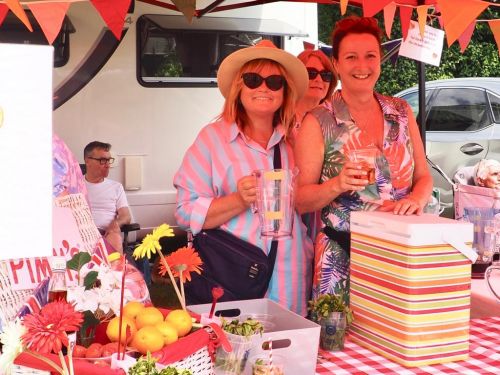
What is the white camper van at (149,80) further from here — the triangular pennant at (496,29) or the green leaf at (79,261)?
the green leaf at (79,261)

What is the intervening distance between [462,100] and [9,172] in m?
7.67

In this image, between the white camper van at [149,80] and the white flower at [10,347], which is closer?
the white flower at [10,347]

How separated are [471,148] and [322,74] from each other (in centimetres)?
441

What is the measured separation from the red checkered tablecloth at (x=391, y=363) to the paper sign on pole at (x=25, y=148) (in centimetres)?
93

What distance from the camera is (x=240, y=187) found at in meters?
2.31

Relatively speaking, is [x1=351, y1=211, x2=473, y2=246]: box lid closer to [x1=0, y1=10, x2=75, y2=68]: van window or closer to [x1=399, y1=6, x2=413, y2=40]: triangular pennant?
[x1=399, y1=6, x2=413, y2=40]: triangular pennant

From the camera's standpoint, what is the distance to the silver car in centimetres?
803

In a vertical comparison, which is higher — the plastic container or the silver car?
the silver car

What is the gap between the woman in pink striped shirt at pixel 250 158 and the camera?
2.49 metres

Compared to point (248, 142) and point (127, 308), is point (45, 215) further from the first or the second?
point (248, 142)

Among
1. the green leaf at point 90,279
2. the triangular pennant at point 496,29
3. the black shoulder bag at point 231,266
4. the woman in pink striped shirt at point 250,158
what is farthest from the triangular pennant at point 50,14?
the triangular pennant at point 496,29

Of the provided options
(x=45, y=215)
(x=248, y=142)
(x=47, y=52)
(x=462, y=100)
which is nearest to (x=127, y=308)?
(x=45, y=215)

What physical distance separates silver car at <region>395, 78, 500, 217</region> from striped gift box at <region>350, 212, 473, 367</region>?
19.2 feet

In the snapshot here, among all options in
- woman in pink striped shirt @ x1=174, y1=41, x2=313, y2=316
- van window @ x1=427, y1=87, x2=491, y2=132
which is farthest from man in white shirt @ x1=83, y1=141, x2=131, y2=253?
van window @ x1=427, y1=87, x2=491, y2=132
